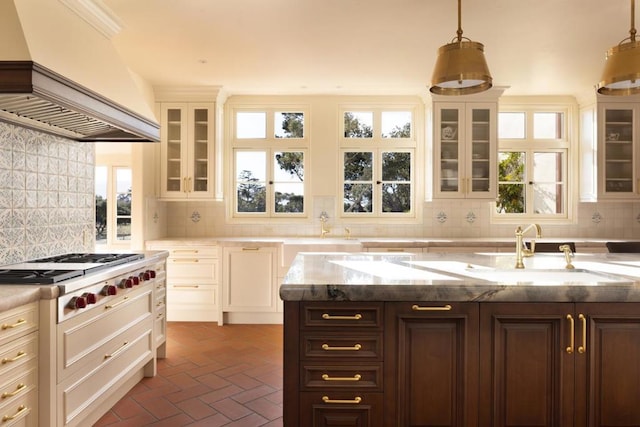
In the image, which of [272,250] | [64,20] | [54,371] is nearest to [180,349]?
[272,250]

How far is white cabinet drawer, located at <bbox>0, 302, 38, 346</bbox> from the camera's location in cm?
170

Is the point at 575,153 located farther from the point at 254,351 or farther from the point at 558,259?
the point at 254,351

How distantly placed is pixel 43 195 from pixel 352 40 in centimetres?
263

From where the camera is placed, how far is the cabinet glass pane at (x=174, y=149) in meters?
4.86

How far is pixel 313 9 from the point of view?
117 inches

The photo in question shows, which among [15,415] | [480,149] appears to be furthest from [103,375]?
[480,149]

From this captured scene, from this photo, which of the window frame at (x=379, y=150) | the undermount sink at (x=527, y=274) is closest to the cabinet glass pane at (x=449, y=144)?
the window frame at (x=379, y=150)

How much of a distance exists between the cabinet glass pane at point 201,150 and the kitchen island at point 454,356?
336cm

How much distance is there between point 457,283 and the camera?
1.84 m

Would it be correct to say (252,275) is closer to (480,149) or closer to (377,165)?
(377,165)

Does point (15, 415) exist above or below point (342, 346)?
below

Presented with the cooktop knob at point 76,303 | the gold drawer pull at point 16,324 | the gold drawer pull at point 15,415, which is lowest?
the gold drawer pull at point 15,415

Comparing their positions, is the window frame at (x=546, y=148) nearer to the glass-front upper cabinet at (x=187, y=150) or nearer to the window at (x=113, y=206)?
the glass-front upper cabinet at (x=187, y=150)

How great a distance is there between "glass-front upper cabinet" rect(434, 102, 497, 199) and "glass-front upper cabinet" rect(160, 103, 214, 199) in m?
2.68
